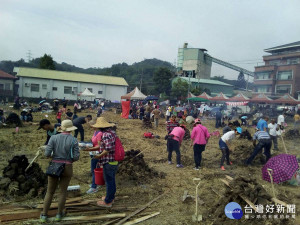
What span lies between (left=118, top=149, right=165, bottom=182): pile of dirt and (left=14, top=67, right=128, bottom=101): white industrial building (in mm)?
31512

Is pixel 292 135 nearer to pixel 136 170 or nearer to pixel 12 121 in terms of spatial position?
pixel 136 170

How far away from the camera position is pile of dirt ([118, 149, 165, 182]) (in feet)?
20.7

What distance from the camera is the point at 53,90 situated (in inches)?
1387

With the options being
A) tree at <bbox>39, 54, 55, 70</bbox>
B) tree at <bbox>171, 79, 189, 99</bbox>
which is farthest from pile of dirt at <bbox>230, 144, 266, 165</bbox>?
tree at <bbox>39, 54, 55, 70</bbox>

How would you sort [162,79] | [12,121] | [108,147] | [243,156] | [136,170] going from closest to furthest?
[108,147] < [136,170] < [243,156] < [12,121] < [162,79]

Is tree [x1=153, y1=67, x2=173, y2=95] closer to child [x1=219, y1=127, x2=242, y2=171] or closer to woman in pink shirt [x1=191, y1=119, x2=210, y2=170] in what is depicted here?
child [x1=219, y1=127, x2=242, y2=171]

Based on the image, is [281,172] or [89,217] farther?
[281,172]

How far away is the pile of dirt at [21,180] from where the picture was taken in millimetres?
4864

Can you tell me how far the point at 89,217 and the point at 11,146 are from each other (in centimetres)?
674

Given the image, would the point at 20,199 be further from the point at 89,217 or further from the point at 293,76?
the point at 293,76

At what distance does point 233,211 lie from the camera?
405cm

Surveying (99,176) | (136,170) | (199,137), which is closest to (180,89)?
(199,137)

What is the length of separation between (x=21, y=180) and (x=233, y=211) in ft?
14.5

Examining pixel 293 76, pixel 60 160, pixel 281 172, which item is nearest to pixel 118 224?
pixel 60 160
